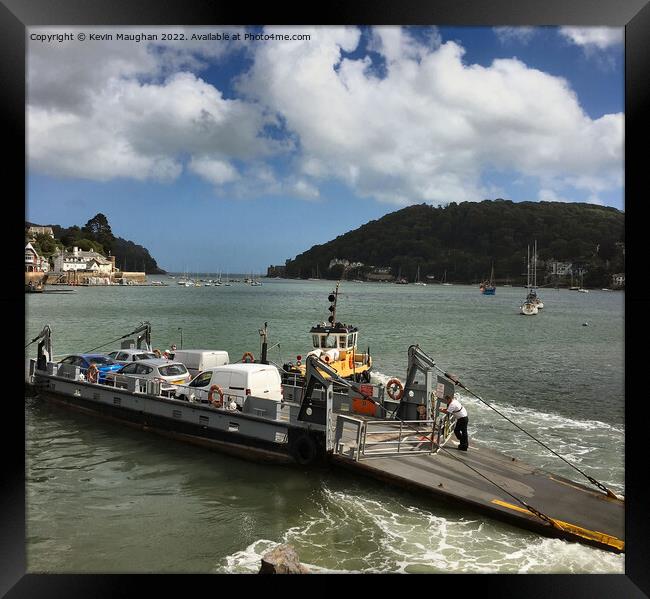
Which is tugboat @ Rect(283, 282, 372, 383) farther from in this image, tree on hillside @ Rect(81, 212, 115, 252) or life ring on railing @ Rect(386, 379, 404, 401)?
tree on hillside @ Rect(81, 212, 115, 252)

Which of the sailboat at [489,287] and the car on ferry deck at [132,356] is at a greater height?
the sailboat at [489,287]

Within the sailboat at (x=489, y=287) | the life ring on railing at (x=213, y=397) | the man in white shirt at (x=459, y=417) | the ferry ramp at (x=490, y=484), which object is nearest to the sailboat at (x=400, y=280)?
the sailboat at (x=489, y=287)

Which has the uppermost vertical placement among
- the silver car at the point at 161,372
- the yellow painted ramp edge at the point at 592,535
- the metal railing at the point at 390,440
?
the silver car at the point at 161,372

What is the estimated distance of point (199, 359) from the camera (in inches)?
669

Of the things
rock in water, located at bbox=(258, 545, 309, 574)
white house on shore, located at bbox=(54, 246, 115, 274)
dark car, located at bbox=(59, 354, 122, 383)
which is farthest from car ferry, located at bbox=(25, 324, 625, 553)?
white house on shore, located at bbox=(54, 246, 115, 274)

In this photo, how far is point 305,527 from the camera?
30.1 feet

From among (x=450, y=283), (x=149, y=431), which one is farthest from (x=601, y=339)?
(x=450, y=283)

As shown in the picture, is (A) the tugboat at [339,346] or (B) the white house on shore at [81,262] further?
(B) the white house on shore at [81,262]

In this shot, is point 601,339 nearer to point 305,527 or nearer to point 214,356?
point 214,356

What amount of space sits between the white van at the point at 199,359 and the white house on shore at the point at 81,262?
105381 millimetres

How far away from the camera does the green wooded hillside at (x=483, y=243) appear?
108 m

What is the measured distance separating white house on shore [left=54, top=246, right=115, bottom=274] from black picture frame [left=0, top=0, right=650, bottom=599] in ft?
381

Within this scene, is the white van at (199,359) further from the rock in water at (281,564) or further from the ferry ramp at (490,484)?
the rock in water at (281,564)
